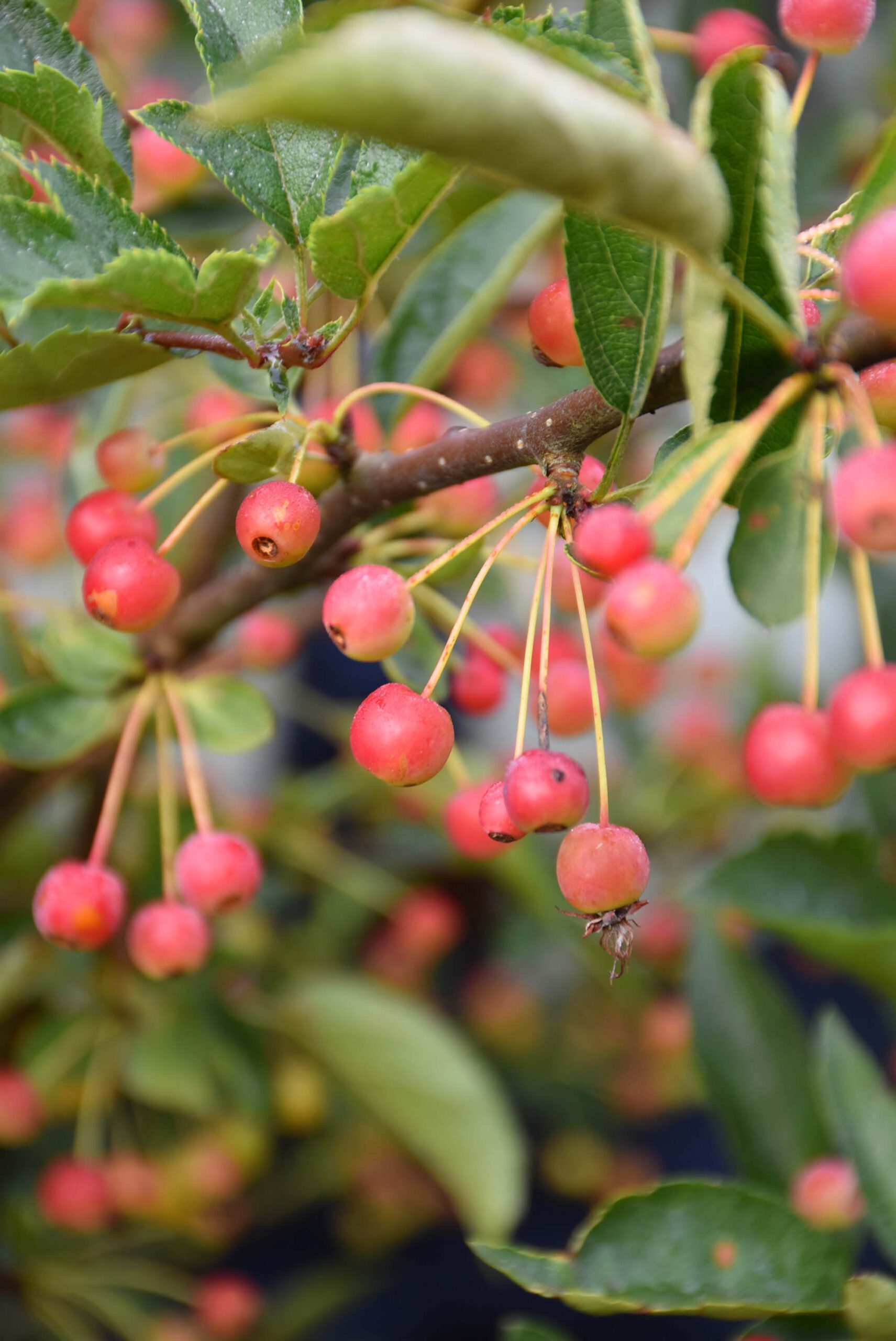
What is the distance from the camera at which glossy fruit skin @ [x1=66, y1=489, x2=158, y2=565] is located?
473 millimetres

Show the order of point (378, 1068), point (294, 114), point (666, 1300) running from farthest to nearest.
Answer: point (378, 1068)
point (666, 1300)
point (294, 114)

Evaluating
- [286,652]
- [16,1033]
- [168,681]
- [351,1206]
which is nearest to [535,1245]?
[351,1206]

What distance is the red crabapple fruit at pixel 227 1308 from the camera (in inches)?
34.8

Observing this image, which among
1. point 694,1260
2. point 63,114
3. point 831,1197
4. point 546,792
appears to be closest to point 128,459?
point 63,114

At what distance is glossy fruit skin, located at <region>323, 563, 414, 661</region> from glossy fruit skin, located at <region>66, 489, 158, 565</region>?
14 cm

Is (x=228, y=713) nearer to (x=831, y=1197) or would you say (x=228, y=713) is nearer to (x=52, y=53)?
(x=52, y=53)

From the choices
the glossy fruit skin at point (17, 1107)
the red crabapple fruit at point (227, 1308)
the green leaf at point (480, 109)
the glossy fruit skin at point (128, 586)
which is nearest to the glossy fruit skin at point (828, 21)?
the green leaf at point (480, 109)

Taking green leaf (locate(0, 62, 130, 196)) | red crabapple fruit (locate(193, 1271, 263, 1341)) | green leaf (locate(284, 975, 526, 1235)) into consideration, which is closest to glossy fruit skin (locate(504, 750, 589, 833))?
green leaf (locate(0, 62, 130, 196))

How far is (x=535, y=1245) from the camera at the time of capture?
3.50 feet

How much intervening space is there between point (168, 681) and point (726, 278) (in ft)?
1.19

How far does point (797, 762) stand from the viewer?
0.33 metres

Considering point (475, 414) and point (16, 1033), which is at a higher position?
point (475, 414)

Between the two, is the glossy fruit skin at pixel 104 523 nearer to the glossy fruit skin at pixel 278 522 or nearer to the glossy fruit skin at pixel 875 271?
the glossy fruit skin at pixel 278 522

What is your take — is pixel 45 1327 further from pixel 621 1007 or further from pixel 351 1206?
pixel 621 1007
